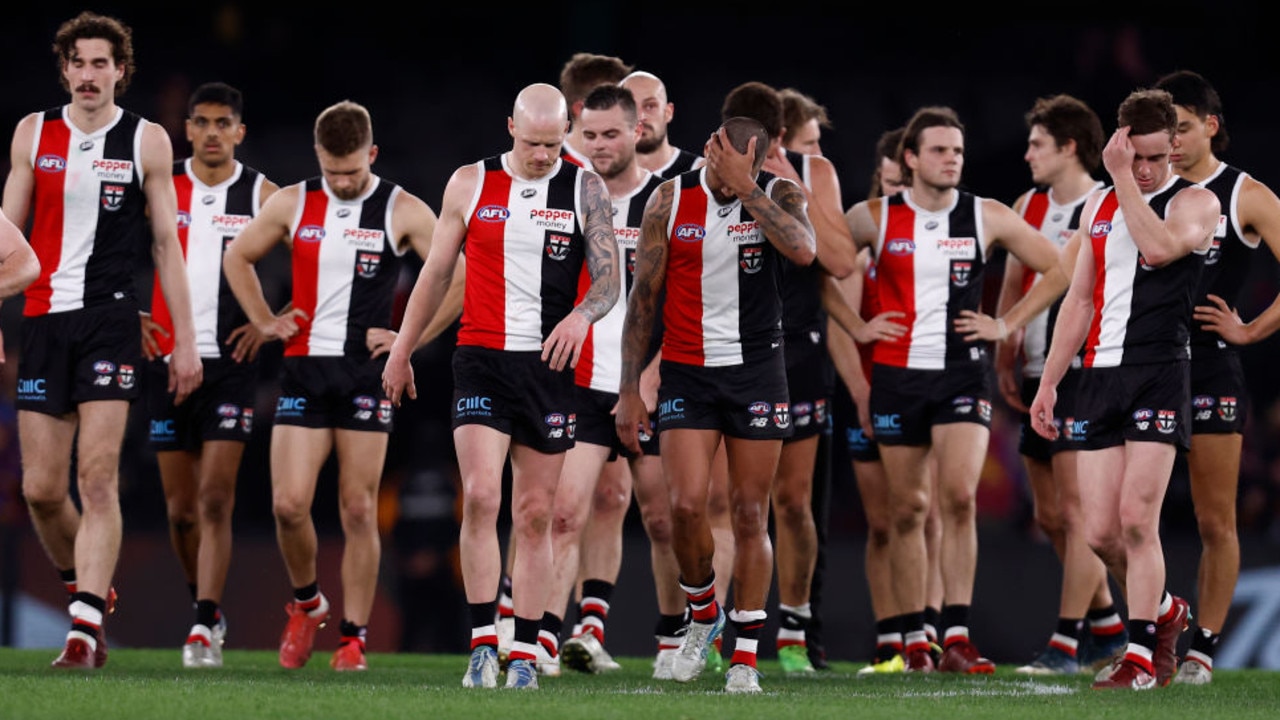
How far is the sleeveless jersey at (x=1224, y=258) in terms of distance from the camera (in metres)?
8.38

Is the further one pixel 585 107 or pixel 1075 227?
pixel 1075 227

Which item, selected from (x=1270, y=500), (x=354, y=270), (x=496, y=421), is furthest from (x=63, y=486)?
(x=1270, y=500)

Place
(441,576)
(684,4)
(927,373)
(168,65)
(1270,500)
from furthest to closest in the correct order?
(684,4) < (168,65) < (1270,500) < (441,576) < (927,373)

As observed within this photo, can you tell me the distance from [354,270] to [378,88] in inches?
340

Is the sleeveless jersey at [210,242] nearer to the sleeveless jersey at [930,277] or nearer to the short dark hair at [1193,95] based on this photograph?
the sleeveless jersey at [930,277]

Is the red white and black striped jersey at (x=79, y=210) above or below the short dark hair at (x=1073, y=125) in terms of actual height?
below

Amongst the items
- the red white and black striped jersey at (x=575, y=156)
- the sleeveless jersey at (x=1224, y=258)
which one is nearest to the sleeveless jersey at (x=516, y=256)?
the red white and black striped jersey at (x=575, y=156)

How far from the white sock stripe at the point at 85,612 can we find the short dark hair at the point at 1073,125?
220 inches

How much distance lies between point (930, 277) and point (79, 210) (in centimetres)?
425

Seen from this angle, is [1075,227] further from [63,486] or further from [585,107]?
[63,486]

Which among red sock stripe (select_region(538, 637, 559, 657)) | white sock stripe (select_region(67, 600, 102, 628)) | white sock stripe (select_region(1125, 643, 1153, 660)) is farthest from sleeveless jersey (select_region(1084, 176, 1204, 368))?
white sock stripe (select_region(67, 600, 102, 628))

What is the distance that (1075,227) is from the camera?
10.1 metres

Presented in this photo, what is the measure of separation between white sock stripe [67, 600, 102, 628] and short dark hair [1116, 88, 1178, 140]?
498cm

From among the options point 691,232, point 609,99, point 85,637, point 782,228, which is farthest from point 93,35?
point 782,228
